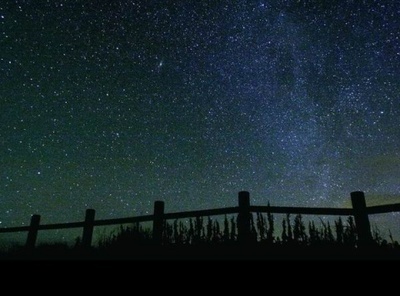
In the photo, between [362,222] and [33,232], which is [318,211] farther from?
[33,232]

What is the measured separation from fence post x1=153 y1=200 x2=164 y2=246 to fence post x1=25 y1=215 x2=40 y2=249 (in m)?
3.83

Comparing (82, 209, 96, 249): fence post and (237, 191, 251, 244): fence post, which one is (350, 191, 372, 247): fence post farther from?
(82, 209, 96, 249): fence post

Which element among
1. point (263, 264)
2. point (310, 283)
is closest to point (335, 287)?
point (310, 283)

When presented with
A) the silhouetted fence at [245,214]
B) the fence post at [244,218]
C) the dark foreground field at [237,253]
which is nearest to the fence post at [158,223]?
the silhouetted fence at [245,214]

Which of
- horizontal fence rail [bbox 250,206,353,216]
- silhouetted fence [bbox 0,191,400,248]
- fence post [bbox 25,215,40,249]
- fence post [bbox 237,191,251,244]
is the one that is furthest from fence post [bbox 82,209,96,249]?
horizontal fence rail [bbox 250,206,353,216]

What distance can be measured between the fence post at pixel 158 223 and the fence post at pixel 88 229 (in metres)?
1.86

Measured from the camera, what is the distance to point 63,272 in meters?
1.46

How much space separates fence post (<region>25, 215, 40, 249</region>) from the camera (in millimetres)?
8484

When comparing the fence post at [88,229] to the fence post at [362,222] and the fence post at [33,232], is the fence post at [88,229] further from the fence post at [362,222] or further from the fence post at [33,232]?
the fence post at [362,222]

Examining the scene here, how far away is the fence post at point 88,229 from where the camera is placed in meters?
7.61

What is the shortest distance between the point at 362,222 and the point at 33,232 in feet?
26.8

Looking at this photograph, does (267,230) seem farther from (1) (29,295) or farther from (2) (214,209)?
(1) (29,295)

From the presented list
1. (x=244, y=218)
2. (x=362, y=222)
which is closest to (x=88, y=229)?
(x=244, y=218)

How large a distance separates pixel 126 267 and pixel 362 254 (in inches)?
213
